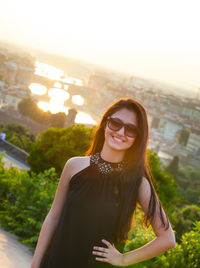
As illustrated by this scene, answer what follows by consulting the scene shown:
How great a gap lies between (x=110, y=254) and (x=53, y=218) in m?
0.31

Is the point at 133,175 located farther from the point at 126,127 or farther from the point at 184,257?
the point at 184,257

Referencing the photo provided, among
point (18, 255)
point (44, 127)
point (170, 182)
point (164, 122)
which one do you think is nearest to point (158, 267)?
point (18, 255)

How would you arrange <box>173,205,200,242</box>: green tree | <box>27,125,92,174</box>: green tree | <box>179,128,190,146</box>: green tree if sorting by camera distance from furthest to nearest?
1. <box>179,128,190,146</box>: green tree
2. <box>173,205,200,242</box>: green tree
3. <box>27,125,92,174</box>: green tree

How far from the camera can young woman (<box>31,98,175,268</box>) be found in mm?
1320

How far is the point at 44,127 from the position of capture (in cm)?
2722

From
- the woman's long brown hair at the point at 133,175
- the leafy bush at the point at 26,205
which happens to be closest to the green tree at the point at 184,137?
the leafy bush at the point at 26,205

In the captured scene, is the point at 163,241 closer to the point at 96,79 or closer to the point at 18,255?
the point at 18,255

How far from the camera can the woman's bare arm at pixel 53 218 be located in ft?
4.66

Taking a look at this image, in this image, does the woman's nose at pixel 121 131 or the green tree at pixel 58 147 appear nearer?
the woman's nose at pixel 121 131

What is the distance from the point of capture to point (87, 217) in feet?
4.31

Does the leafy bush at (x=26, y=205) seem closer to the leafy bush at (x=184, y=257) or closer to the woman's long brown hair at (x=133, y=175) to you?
the leafy bush at (x=184, y=257)

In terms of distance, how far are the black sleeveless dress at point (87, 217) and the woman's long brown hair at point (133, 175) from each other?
0.03m

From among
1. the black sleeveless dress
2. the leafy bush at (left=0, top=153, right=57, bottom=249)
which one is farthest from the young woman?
the leafy bush at (left=0, top=153, right=57, bottom=249)

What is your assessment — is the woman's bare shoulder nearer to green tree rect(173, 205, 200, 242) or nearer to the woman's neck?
the woman's neck
